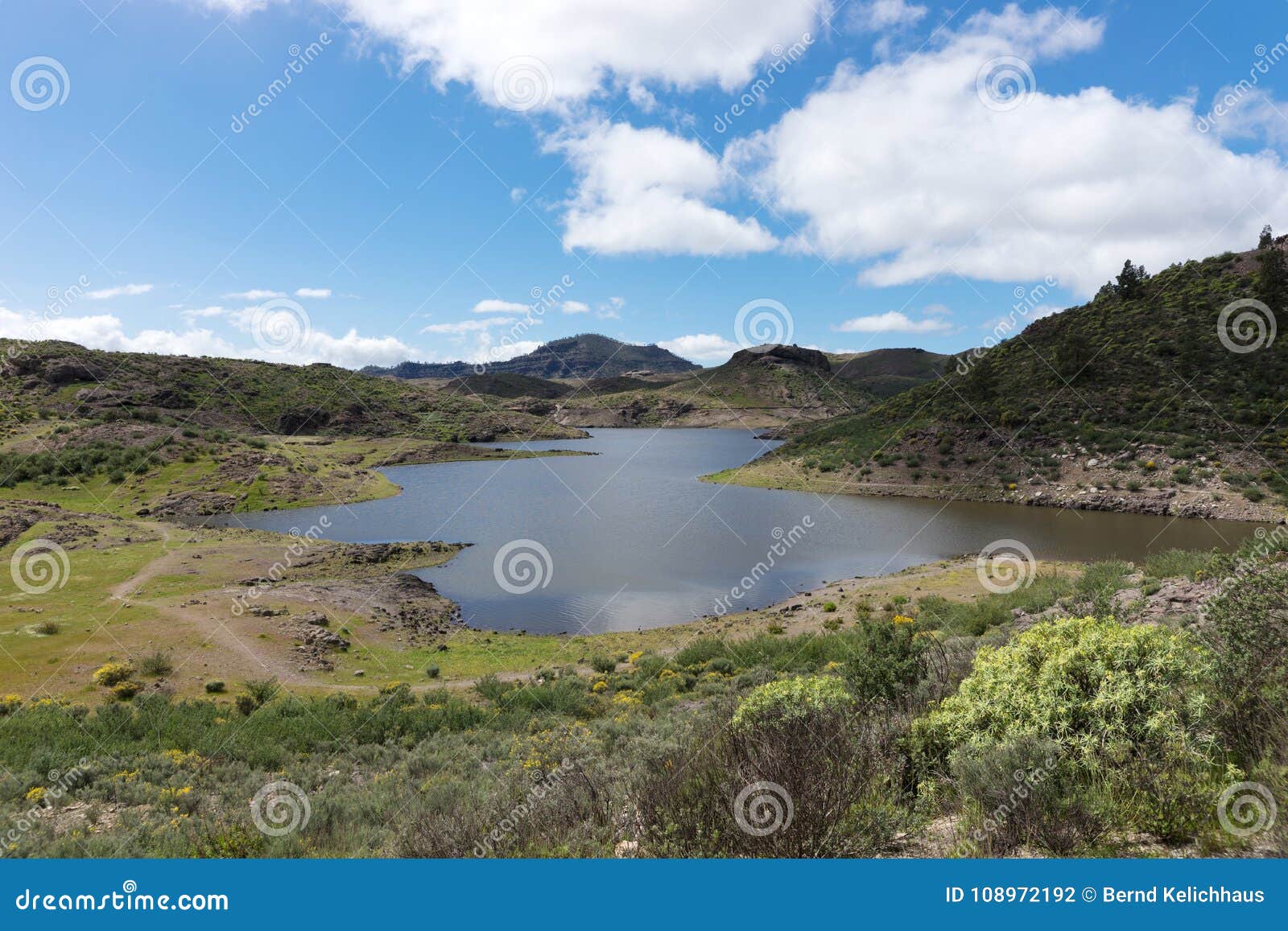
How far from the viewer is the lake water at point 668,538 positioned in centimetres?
2378

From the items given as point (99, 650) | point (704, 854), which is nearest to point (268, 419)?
point (99, 650)

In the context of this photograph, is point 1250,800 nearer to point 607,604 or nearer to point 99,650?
point 607,604

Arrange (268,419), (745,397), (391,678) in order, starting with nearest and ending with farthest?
(391,678)
(268,419)
(745,397)

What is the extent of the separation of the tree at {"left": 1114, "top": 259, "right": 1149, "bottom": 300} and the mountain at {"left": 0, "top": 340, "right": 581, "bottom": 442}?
279 feet

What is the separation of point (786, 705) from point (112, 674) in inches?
662

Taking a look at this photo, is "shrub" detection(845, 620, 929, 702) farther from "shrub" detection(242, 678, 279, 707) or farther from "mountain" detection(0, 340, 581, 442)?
"mountain" detection(0, 340, 581, 442)

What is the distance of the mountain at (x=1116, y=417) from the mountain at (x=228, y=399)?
214 feet

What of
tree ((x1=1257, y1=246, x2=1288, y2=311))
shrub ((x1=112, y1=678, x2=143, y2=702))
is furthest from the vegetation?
tree ((x1=1257, y1=246, x2=1288, y2=311))

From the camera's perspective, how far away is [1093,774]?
4.97 meters

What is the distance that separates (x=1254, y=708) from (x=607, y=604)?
19.4m

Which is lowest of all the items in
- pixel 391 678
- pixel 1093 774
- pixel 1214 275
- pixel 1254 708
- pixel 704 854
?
pixel 391 678

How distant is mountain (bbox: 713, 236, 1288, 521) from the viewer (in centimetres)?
3534

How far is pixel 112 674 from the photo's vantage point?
47.4 ft

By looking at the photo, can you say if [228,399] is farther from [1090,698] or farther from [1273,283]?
[1273,283]
